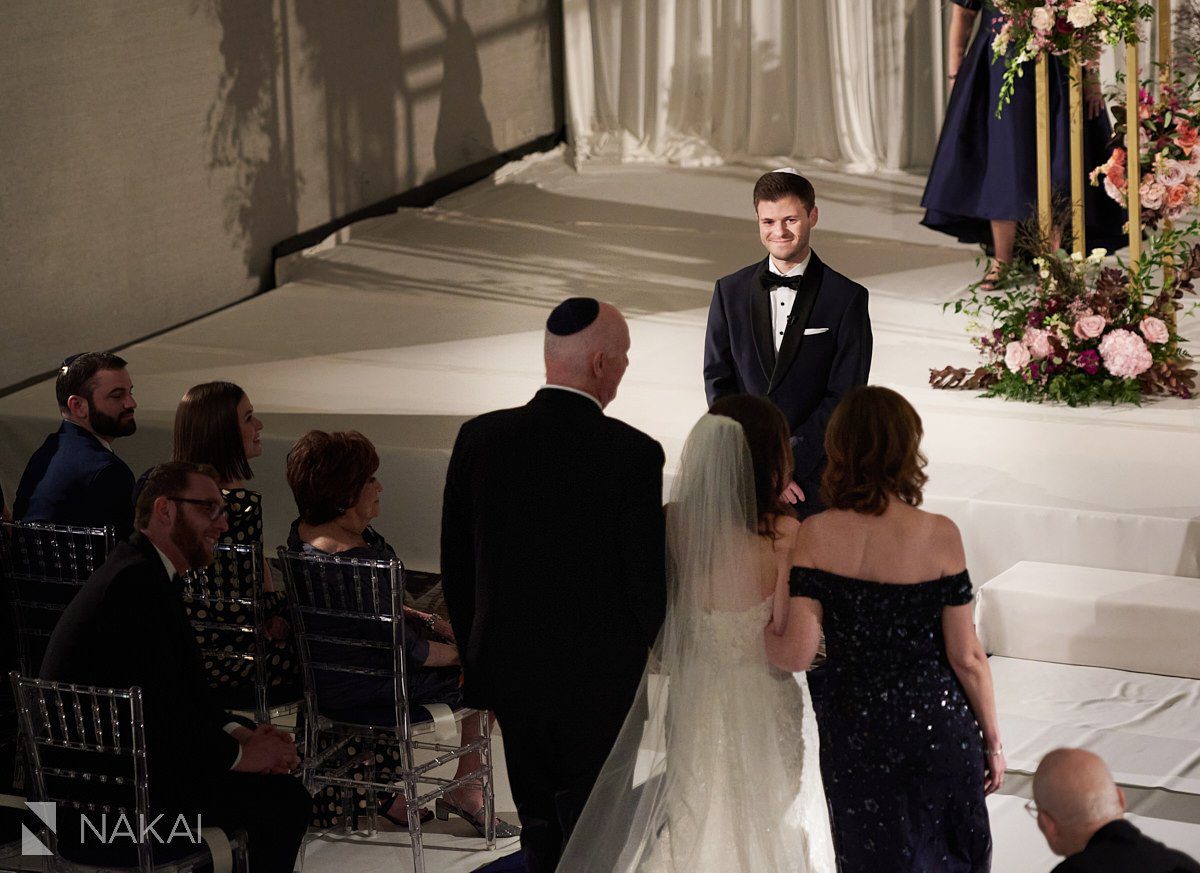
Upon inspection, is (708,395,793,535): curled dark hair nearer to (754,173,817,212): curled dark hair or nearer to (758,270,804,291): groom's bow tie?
(754,173,817,212): curled dark hair

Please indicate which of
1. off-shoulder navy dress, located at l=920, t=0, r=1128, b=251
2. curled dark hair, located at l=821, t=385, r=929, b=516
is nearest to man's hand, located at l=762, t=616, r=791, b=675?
curled dark hair, located at l=821, t=385, r=929, b=516

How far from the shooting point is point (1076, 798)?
2.30 metres

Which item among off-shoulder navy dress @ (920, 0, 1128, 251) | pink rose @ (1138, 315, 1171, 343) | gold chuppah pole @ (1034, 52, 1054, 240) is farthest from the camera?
off-shoulder navy dress @ (920, 0, 1128, 251)

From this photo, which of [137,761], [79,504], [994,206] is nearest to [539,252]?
[994,206]

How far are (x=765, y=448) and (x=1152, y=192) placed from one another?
305cm

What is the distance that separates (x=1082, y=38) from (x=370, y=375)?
3187mm

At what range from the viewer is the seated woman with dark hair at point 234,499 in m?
4.18

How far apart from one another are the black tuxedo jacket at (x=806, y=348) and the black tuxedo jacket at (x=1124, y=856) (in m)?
1.86

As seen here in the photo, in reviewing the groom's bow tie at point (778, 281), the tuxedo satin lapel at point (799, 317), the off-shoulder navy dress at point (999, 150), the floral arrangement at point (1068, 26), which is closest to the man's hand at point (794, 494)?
the tuxedo satin lapel at point (799, 317)

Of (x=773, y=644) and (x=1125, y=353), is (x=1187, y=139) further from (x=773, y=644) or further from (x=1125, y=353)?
(x=773, y=644)

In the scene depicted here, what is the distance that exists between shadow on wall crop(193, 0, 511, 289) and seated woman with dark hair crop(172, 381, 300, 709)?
4065mm

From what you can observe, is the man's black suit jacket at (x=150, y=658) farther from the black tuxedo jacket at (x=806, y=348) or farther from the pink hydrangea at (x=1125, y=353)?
the pink hydrangea at (x=1125, y=353)

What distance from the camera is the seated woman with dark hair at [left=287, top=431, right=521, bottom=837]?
3.94 metres

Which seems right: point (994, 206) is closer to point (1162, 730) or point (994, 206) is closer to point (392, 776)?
point (1162, 730)
